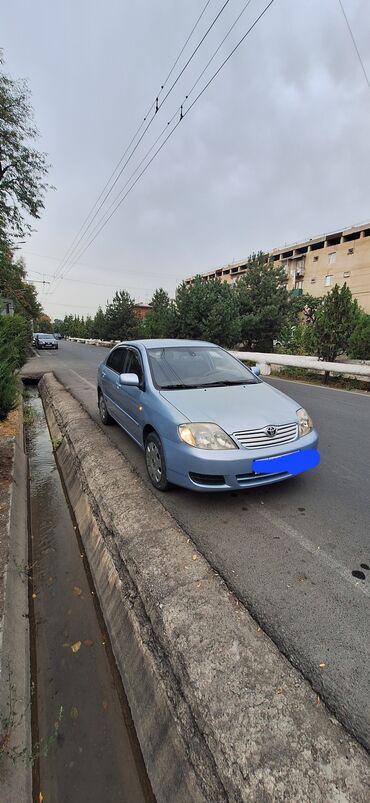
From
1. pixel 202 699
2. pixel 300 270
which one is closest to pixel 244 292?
pixel 202 699

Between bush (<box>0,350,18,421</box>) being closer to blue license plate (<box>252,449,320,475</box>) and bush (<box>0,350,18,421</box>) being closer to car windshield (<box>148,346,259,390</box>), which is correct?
car windshield (<box>148,346,259,390</box>)

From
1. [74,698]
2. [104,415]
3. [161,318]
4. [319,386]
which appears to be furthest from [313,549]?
[161,318]

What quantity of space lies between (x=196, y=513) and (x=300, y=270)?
2504 inches

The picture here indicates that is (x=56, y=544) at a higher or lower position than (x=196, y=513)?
lower

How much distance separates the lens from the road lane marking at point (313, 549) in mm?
2375

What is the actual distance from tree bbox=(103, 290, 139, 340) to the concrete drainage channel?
37.8m

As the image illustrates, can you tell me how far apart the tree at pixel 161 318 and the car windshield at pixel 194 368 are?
60.2 ft

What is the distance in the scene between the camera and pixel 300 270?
59406mm

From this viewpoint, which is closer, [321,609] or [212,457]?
[321,609]

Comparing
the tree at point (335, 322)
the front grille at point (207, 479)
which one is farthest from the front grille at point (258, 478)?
the tree at point (335, 322)

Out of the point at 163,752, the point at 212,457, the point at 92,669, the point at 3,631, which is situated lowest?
the point at 92,669

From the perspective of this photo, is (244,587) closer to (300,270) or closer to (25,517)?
(25,517)

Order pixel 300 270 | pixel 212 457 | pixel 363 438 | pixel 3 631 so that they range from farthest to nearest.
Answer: pixel 300 270
pixel 363 438
pixel 212 457
pixel 3 631

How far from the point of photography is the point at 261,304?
81.5 ft
